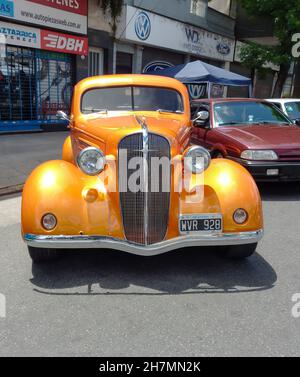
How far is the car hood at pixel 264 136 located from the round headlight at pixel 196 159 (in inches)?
106

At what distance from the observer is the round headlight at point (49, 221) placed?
3.25 meters

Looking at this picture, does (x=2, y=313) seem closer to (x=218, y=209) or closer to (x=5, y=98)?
(x=218, y=209)

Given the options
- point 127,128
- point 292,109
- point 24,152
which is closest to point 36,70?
point 24,152

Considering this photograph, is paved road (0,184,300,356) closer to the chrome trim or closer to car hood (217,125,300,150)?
the chrome trim

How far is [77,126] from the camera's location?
4.45m

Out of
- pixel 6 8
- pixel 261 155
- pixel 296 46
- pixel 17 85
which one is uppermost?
pixel 296 46

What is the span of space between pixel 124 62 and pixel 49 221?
43.1 ft

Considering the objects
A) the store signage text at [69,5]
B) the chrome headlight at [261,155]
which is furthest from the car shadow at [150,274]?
the store signage text at [69,5]

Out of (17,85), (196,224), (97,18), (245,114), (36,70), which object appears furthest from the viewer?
(97,18)

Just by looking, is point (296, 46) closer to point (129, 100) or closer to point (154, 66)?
point (154, 66)

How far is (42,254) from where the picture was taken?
3512mm

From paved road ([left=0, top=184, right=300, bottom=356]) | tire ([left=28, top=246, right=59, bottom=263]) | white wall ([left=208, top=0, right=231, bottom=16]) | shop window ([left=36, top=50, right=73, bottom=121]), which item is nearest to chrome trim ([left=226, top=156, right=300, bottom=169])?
paved road ([left=0, top=184, right=300, bottom=356])

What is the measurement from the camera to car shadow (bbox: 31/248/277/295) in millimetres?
3275
